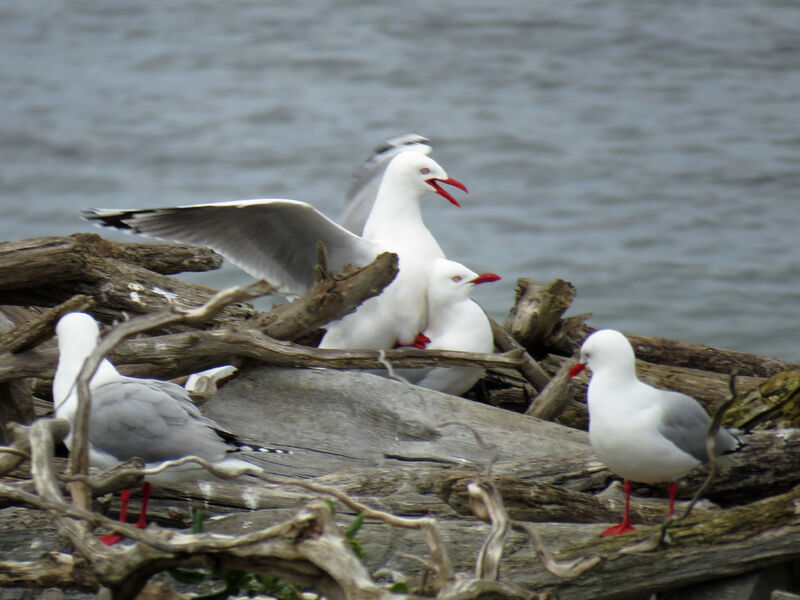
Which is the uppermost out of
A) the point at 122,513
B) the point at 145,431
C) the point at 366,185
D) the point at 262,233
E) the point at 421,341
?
the point at 366,185

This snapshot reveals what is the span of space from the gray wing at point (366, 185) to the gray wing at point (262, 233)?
721 mm

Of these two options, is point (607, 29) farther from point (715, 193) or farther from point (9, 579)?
point (9, 579)

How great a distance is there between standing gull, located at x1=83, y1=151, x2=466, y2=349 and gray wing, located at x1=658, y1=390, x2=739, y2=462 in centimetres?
179

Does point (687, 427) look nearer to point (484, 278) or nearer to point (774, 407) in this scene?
point (774, 407)

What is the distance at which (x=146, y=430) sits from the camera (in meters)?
3.66

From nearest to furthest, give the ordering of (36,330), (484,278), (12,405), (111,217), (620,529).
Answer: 1. (620,529)
2. (36,330)
3. (12,405)
4. (111,217)
5. (484,278)

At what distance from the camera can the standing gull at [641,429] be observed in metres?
3.60

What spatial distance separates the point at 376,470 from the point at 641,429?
821 millimetres

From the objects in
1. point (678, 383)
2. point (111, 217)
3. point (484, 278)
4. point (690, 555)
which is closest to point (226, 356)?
point (111, 217)

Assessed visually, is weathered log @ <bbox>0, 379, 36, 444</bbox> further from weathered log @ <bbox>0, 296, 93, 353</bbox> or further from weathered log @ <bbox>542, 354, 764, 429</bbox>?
weathered log @ <bbox>542, 354, 764, 429</bbox>

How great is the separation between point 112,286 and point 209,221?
71 cm

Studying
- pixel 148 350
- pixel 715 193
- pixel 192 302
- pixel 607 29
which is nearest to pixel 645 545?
pixel 148 350

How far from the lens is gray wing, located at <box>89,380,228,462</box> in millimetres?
3656

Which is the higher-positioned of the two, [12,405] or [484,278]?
[484,278]
